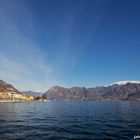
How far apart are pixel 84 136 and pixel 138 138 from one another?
36.2ft

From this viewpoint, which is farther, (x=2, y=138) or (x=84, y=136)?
(x=84, y=136)

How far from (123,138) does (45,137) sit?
1588 centimetres

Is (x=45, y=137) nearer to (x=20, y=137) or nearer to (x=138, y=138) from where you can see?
(x=20, y=137)

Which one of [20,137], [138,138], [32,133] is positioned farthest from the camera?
[32,133]

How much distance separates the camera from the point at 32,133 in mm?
48375

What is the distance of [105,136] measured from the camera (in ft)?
145

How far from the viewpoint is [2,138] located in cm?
4200

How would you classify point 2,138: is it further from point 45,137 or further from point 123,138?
point 123,138

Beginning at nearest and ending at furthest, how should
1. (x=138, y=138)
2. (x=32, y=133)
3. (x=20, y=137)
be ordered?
(x=138, y=138) → (x=20, y=137) → (x=32, y=133)

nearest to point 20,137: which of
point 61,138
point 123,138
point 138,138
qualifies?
point 61,138

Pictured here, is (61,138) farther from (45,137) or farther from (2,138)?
(2,138)

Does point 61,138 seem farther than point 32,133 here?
No

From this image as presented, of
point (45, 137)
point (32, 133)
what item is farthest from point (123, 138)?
point (32, 133)

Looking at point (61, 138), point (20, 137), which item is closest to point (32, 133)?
point (20, 137)
